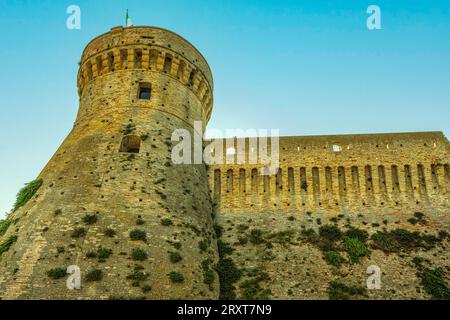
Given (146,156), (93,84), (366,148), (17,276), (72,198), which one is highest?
(93,84)

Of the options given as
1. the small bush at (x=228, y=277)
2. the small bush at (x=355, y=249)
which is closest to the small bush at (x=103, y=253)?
the small bush at (x=228, y=277)

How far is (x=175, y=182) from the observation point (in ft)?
49.0

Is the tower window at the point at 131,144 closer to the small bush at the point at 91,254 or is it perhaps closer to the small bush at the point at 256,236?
the small bush at the point at 91,254

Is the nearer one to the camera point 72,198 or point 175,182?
point 72,198

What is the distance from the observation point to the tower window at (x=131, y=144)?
1562cm

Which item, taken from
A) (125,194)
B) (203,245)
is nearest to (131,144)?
(125,194)

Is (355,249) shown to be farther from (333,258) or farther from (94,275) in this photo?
(94,275)

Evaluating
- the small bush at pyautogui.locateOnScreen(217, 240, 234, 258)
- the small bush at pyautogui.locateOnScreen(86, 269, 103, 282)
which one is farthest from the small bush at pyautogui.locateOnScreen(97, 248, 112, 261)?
the small bush at pyautogui.locateOnScreen(217, 240, 234, 258)

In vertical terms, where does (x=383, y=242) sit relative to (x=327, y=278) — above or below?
above

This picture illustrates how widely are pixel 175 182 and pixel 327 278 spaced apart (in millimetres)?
6693

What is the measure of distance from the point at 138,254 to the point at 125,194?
2.57 meters
